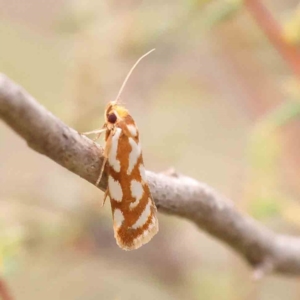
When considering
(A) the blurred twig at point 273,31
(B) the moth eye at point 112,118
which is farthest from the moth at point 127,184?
(A) the blurred twig at point 273,31

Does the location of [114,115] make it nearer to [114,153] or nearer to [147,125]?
[114,153]

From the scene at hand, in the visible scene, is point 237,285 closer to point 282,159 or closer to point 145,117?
point 282,159

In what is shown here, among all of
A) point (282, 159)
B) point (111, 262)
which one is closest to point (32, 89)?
point (111, 262)

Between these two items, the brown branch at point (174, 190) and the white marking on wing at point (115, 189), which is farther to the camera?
the white marking on wing at point (115, 189)

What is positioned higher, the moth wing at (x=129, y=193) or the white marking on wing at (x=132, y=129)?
the white marking on wing at (x=132, y=129)

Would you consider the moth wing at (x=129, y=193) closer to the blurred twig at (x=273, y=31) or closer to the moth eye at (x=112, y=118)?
the moth eye at (x=112, y=118)
